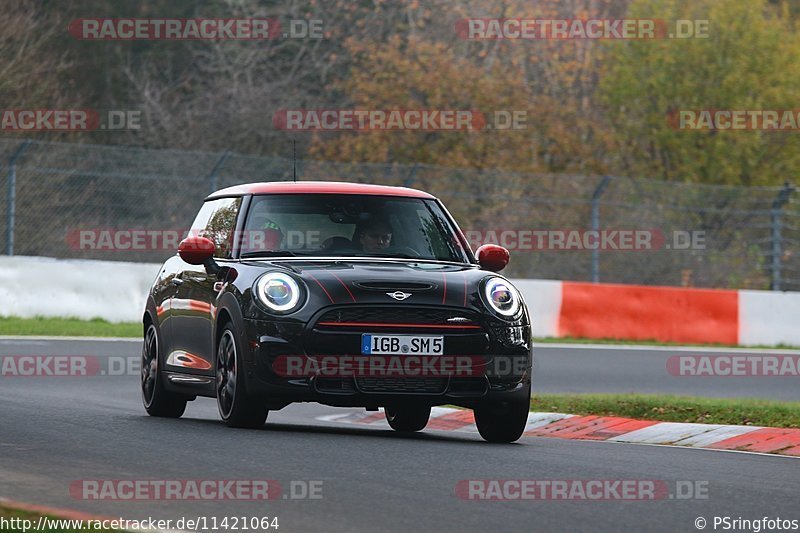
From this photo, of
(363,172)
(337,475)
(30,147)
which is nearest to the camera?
(337,475)

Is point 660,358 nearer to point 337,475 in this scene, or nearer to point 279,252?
point 279,252

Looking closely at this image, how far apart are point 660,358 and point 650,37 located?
16.5m

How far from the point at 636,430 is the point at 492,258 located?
1919mm

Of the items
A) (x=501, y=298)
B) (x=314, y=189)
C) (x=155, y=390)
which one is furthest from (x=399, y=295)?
(x=155, y=390)

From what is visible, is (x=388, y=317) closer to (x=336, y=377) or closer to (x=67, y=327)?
(x=336, y=377)

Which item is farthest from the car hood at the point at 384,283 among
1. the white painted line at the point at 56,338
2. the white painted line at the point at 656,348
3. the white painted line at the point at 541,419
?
the white painted line at the point at 656,348

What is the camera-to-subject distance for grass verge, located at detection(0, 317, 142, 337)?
21.9m

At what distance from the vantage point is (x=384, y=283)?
10.3 m

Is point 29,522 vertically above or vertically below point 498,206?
below

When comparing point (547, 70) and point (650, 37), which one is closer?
point (650, 37)

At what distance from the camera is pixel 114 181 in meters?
24.9

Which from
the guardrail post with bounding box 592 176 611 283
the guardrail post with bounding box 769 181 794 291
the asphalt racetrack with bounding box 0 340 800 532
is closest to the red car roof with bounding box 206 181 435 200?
the asphalt racetrack with bounding box 0 340 800 532

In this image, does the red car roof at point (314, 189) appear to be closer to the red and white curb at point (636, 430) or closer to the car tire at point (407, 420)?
the car tire at point (407, 420)

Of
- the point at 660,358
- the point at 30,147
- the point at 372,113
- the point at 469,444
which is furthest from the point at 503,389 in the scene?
the point at 372,113
